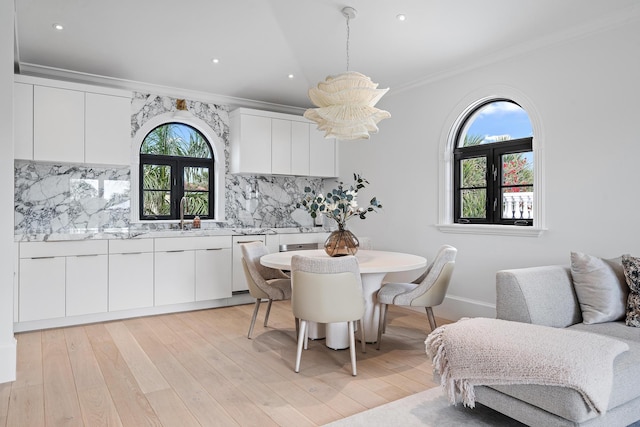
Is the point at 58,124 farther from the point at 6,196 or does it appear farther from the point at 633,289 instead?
the point at 633,289

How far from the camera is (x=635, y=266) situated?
260cm

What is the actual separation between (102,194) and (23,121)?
104cm

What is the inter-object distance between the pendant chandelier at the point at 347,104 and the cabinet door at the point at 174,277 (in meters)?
2.23

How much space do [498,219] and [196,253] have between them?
3.20 m

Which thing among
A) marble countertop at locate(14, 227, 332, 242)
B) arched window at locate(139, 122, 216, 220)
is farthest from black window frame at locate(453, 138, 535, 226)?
arched window at locate(139, 122, 216, 220)

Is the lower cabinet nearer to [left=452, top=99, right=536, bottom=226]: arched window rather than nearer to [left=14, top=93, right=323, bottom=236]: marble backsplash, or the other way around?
[left=14, top=93, right=323, bottom=236]: marble backsplash

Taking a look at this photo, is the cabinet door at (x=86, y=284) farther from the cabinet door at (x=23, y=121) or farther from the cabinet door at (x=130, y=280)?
the cabinet door at (x=23, y=121)

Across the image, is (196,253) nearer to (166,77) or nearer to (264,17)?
(166,77)

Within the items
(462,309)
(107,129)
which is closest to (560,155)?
(462,309)

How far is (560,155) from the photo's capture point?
3.56 metres

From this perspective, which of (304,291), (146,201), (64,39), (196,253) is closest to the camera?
(304,291)

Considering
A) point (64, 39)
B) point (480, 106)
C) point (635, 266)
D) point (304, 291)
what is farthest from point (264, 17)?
point (635, 266)

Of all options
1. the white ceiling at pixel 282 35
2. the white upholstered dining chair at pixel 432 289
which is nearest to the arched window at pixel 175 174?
the white ceiling at pixel 282 35

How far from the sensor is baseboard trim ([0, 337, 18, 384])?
9.12 feet
